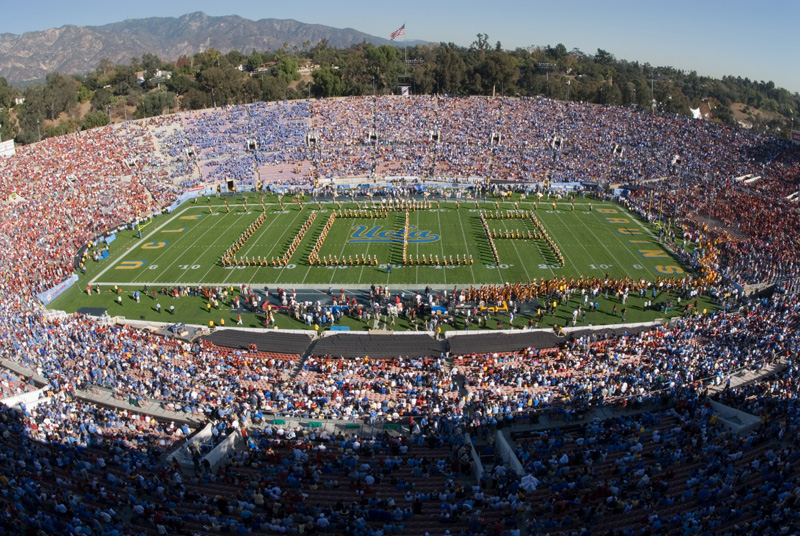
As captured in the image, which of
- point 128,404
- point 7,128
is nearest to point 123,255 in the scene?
point 128,404

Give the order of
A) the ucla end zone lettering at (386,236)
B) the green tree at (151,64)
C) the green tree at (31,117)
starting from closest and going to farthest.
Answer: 1. the ucla end zone lettering at (386,236)
2. the green tree at (31,117)
3. the green tree at (151,64)

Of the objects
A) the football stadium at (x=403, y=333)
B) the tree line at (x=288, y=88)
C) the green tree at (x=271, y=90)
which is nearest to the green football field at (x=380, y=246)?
the football stadium at (x=403, y=333)

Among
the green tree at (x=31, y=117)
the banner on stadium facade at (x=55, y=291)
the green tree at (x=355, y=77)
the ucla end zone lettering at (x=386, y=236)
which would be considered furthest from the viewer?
the green tree at (x=355, y=77)

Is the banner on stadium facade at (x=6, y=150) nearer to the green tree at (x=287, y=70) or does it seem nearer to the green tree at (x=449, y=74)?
the green tree at (x=287, y=70)

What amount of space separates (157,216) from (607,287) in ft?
96.3

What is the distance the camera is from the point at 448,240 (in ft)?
113

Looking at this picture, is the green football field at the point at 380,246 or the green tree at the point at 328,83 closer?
the green football field at the point at 380,246

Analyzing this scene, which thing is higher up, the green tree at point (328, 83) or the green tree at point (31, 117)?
the green tree at point (328, 83)

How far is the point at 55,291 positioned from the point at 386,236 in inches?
683

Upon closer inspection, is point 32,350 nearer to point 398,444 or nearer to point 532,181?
point 398,444

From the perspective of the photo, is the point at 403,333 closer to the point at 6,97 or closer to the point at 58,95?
the point at 58,95

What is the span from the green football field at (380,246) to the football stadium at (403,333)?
0.73ft

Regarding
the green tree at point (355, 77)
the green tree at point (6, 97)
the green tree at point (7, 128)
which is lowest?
the green tree at point (7, 128)

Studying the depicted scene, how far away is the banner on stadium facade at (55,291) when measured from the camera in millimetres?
28203
